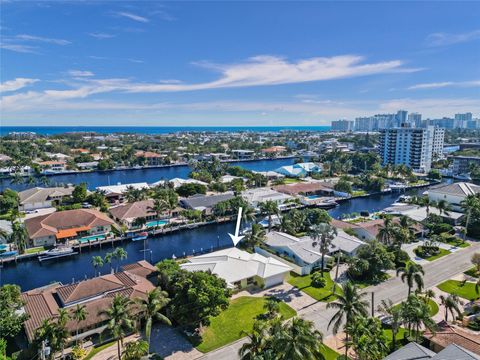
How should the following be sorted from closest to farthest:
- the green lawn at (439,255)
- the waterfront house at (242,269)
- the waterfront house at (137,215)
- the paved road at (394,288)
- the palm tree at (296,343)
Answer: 1. the palm tree at (296,343)
2. the paved road at (394,288)
3. the waterfront house at (242,269)
4. the green lawn at (439,255)
5. the waterfront house at (137,215)

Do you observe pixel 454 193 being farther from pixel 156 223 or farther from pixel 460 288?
pixel 156 223

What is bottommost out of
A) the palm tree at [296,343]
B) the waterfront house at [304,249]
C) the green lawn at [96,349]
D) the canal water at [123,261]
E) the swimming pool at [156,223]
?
the canal water at [123,261]

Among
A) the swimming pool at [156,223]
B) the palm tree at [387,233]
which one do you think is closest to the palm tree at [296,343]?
the palm tree at [387,233]

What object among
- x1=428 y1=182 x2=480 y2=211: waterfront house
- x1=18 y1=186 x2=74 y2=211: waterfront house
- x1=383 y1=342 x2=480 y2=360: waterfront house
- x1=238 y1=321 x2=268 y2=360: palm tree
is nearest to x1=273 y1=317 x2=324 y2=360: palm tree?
x1=238 y1=321 x2=268 y2=360: palm tree

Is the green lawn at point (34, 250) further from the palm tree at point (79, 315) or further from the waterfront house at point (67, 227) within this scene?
the palm tree at point (79, 315)

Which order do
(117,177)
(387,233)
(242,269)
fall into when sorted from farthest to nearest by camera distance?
(117,177) → (387,233) → (242,269)

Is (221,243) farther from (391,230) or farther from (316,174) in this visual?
(316,174)

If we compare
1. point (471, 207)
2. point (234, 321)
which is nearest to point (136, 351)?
point (234, 321)
